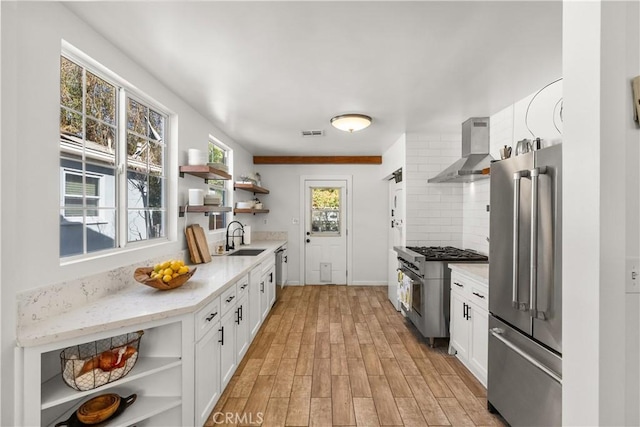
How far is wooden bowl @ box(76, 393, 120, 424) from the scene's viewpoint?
1.43 meters

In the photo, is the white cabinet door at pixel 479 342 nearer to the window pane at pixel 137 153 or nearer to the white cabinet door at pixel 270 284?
the white cabinet door at pixel 270 284

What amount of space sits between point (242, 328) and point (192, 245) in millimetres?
960

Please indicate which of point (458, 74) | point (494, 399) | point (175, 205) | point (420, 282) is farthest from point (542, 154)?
point (175, 205)

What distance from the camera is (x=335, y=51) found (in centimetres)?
193

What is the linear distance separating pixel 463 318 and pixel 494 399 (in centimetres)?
77

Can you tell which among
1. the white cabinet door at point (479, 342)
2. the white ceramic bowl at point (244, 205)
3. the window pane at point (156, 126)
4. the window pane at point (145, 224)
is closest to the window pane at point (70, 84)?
the window pane at point (156, 126)

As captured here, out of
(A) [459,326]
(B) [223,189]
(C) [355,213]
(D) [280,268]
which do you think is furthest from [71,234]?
(C) [355,213]

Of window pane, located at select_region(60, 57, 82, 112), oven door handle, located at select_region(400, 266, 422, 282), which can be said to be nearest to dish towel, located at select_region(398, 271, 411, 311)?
oven door handle, located at select_region(400, 266, 422, 282)

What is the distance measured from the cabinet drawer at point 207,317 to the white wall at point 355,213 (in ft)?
11.8

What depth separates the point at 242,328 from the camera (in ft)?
9.04

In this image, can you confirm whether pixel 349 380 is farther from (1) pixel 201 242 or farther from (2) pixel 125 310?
(1) pixel 201 242

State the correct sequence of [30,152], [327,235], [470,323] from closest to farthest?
[30,152], [470,323], [327,235]

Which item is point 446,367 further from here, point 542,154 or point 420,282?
point 542,154

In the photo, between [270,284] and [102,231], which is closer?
[102,231]
